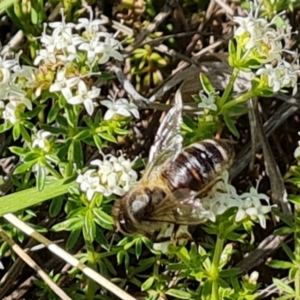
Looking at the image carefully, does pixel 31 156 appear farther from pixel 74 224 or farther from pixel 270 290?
pixel 270 290

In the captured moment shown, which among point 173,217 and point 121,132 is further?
point 121,132

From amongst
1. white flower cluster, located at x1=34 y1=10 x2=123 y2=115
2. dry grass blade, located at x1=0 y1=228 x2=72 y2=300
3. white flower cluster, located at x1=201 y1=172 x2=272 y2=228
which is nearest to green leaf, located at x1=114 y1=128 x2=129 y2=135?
white flower cluster, located at x1=34 y1=10 x2=123 y2=115

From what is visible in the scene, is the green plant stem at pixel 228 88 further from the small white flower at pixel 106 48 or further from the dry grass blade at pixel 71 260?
the dry grass blade at pixel 71 260

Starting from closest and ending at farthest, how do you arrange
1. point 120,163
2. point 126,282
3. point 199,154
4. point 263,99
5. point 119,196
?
1. point 199,154
2. point 120,163
3. point 119,196
4. point 126,282
5. point 263,99

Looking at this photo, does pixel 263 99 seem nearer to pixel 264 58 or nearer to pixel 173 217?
pixel 264 58

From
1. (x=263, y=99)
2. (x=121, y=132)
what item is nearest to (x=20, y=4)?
(x=121, y=132)

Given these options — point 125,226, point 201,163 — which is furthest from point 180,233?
point 201,163
